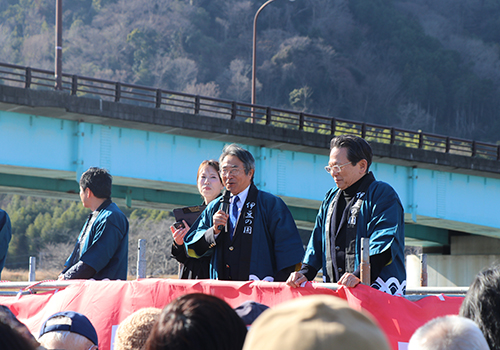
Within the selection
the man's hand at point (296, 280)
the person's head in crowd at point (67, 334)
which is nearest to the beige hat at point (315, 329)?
the person's head in crowd at point (67, 334)

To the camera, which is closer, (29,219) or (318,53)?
(29,219)

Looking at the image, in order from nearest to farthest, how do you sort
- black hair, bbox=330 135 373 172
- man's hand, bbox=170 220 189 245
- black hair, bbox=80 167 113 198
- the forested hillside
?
1. black hair, bbox=330 135 373 172
2. man's hand, bbox=170 220 189 245
3. black hair, bbox=80 167 113 198
4. the forested hillside

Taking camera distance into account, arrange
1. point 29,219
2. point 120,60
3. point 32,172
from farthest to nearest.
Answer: point 120,60
point 29,219
point 32,172

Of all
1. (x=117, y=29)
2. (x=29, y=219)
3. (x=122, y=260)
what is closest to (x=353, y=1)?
(x=117, y=29)

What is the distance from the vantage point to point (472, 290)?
2.53 meters

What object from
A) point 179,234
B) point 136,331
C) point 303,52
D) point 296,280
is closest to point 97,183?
point 179,234

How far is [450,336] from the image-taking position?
1.88m

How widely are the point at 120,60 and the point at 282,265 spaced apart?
6209cm

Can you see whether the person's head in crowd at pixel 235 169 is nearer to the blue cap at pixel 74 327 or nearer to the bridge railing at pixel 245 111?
the blue cap at pixel 74 327

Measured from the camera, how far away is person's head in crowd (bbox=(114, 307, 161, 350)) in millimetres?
2523

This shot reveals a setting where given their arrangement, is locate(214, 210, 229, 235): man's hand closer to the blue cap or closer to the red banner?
the red banner

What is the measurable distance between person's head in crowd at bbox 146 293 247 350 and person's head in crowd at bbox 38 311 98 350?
1235mm

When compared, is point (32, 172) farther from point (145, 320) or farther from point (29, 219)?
point (29, 219)

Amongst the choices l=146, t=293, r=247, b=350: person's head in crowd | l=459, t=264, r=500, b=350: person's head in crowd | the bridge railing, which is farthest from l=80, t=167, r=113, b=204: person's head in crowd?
the bridge railing
